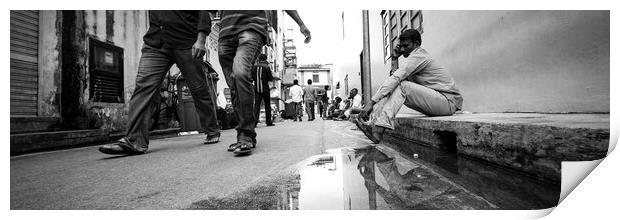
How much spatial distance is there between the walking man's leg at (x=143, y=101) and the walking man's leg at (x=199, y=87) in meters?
0.16

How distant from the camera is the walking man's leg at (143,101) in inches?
89.4

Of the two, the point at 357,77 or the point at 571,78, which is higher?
the point at 357,77

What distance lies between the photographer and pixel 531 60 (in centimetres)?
250

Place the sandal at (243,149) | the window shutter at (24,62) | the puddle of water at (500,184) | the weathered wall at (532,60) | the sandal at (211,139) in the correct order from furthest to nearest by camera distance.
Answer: the window shutter at (24,62) < the sandal at (211,139) < the sandal at (243,149) < the weathered wall at (532,60) < the puddle of water at (500,184)

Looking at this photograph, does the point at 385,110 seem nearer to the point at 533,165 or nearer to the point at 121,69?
the point at 533,165

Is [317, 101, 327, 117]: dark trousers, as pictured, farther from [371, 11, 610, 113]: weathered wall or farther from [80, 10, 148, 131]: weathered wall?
[371, 11, 610, 113]: weathered wall

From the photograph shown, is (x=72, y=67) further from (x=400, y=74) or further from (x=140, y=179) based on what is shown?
(x=400, y=74)

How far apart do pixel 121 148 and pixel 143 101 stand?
0.41 meters

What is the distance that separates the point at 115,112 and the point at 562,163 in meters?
5.99

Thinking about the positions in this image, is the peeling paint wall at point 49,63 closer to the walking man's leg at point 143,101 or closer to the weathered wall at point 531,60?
the walking man's leg at point 143,101

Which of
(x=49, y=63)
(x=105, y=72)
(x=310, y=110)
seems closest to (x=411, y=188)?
(x=49, y=63)

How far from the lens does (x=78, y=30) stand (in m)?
4.51

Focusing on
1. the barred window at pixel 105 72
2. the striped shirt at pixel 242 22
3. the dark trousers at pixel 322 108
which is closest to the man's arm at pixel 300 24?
the striped shirt at pixel 242 22
